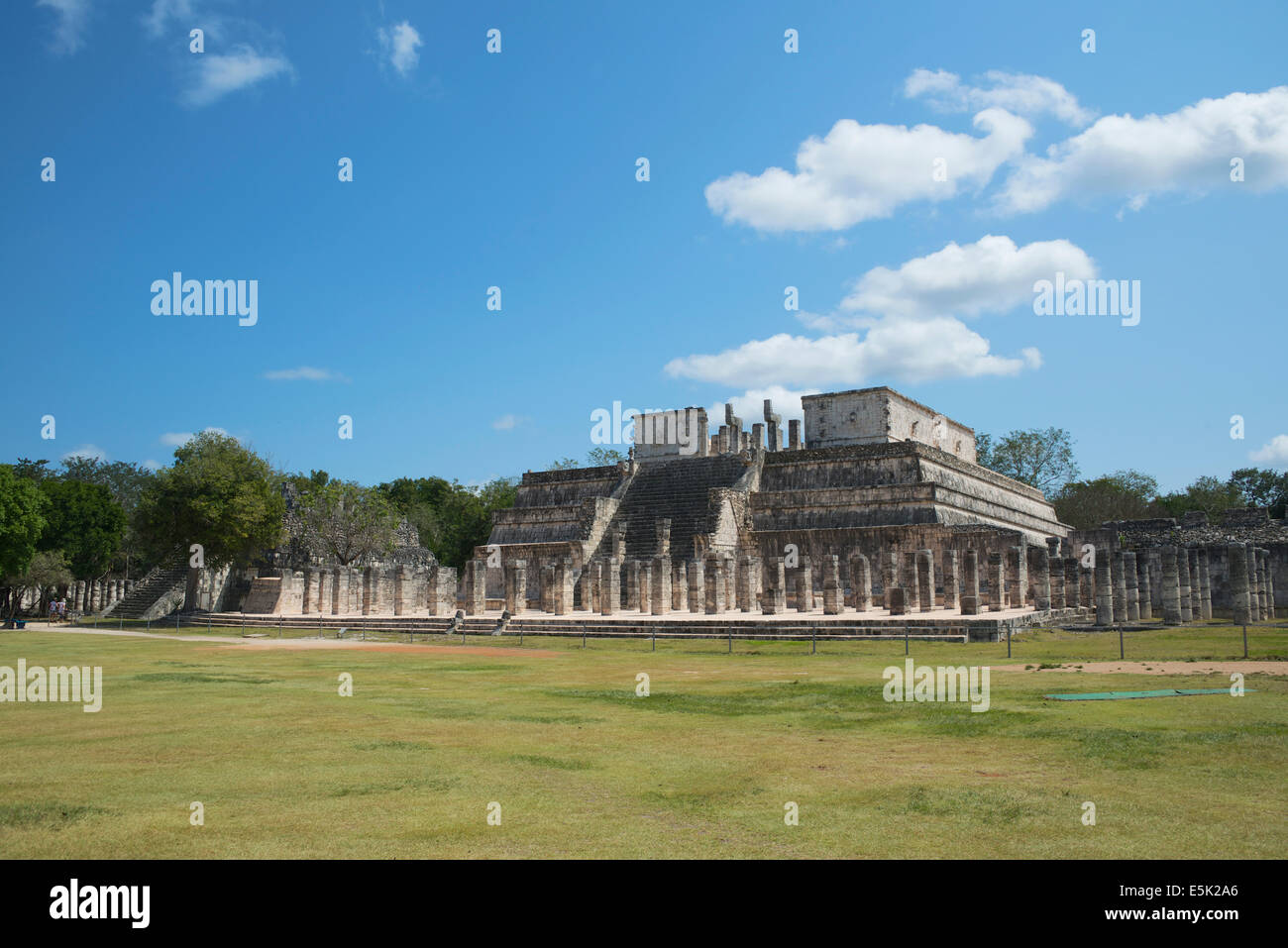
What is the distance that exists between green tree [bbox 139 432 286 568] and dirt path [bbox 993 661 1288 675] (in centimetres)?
3235

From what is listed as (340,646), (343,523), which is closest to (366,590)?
(343,523)

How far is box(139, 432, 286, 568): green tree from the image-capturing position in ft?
130

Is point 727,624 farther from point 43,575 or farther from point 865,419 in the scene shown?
point 43,575

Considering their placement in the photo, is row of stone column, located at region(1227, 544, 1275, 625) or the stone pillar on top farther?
the stone pillar on top

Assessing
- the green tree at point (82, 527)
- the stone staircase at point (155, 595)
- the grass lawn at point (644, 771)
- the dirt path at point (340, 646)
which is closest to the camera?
the grass lawn at point (644, 771)

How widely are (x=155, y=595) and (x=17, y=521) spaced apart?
11118 mm

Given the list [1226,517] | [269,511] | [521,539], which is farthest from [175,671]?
[1226,517]

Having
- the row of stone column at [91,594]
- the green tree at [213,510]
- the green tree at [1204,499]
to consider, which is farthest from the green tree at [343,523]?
the green tree at [1204,499]

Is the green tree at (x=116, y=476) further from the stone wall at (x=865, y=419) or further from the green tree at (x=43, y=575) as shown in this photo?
the stone wall at (x=865, y=419)

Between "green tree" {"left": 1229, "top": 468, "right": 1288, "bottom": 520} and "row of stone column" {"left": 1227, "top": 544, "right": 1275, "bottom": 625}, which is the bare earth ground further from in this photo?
"green tree" {"left": 1229, "top": 468, "right": 1288, "bottom": 520}

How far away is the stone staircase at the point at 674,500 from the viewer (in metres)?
41.3

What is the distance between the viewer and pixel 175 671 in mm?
17703

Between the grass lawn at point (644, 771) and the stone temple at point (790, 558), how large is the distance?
1326 centimetres

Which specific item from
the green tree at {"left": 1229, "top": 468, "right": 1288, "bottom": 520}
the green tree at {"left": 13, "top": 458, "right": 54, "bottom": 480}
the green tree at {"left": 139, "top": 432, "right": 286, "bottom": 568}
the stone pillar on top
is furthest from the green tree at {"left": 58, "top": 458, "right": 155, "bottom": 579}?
the green tree at {"left": 1229, "top": 468, "right": 1288, "bottom": 520}
